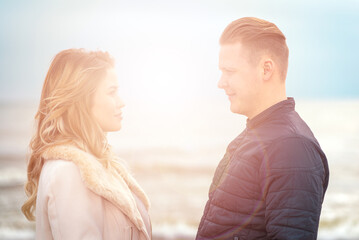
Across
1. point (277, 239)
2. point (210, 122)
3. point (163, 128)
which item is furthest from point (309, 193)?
point (210, 122)

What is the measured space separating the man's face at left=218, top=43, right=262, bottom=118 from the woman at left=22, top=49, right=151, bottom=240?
2.24 feet

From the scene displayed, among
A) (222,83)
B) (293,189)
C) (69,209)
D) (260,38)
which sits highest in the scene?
(260,38)

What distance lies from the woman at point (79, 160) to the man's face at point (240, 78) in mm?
683

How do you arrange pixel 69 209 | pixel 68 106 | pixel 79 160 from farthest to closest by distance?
pixel 68 106, pixel 79 160, pixel 69 209

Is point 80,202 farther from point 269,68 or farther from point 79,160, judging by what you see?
point 269,68

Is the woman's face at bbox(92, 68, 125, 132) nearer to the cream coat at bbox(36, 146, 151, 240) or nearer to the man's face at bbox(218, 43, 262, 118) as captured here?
the cream coat at bbox(36, 146, 151, 240)

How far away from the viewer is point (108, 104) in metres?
2.33

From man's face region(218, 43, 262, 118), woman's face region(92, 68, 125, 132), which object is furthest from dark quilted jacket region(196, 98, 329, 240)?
woman's face region(92, 68, 125, 132)

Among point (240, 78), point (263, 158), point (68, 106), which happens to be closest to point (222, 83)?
point (240, 78)

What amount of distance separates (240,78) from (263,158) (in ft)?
1.60

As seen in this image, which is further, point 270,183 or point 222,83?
point 222,83

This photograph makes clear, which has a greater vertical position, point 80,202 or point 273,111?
point 273,111

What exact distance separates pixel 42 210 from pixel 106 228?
36 cm

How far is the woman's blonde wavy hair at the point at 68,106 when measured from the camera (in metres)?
2.20
